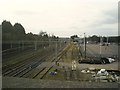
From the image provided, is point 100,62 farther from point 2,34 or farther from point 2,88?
point 2,88

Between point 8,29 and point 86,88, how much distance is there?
1479 inches

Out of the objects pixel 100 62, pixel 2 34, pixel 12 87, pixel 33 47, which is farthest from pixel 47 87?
pixel 33 47

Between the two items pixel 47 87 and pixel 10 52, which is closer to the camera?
pixel 47 87

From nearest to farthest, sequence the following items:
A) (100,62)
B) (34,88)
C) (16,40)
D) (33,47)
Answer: (34,88), (100,62), (16,40), (33,47)

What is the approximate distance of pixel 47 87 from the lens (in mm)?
7512

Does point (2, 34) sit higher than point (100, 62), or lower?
higher

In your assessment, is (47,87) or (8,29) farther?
(8,29)

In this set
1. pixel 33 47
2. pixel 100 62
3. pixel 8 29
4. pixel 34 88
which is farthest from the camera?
pixel 33 47

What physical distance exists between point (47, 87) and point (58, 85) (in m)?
0.52

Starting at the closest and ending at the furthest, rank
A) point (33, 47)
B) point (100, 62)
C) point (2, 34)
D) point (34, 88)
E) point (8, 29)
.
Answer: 1. point (34, 88)
2. point (100, 62)
3. point (2, 34)
4. point (8, 29)
5. point (33, 47)

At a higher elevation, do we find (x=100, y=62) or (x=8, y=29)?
(x=8, y=29)

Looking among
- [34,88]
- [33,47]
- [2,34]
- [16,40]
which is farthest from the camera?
[33,47]

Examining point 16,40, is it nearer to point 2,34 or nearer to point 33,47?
point 2,34

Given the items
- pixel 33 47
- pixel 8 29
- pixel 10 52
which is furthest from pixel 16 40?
pixel 33 47
